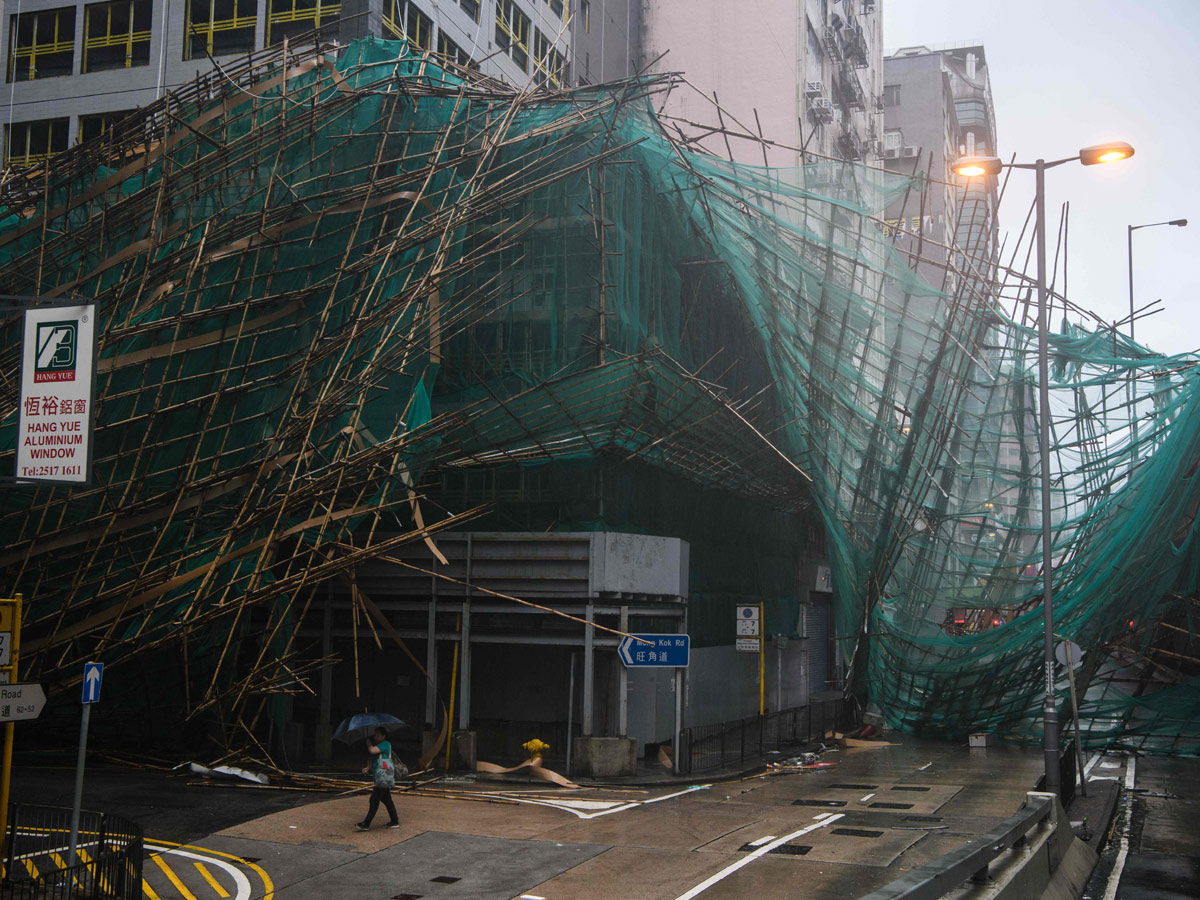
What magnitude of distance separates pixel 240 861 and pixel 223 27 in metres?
Result: 27.0

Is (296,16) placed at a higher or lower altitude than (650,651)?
higher

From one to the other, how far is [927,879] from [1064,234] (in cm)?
2577

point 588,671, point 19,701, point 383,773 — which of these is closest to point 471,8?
point 588,671

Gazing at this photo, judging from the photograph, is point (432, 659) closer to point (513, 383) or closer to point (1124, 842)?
point (513, 383)

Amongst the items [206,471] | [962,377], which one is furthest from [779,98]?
[206,471]

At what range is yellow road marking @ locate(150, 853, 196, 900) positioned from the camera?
12594 millimetres

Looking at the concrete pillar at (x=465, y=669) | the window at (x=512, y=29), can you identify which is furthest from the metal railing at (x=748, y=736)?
the window at (x=512, y=29)

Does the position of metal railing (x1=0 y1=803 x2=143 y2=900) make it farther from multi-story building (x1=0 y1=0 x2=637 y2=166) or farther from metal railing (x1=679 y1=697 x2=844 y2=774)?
multi-story building (x1=0 y1=0 x2=637 y2=166)

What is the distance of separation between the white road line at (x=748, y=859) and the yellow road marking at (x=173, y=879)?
5.11 metres

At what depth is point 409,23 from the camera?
35062 millimetres

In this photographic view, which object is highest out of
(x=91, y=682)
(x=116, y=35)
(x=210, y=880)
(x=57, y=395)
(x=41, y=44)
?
(x=41, y=44)

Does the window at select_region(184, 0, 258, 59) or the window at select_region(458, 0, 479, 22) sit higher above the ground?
the window at select_region(458, 0, 479, 22)

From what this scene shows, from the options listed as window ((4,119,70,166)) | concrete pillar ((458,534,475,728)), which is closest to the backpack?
concrete pillar ((458,534,475,728))

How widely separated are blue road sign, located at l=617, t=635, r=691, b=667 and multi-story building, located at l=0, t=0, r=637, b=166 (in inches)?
705
